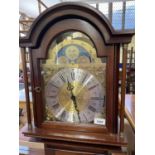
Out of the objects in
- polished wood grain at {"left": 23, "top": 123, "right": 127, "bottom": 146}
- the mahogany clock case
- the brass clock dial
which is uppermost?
the mahogany clock case

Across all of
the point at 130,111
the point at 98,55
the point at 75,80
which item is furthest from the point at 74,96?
the point at 130,111

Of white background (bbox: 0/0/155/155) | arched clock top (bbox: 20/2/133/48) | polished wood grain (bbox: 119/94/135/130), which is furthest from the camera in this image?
polished wood grain (bbox: 119/94/135/130)

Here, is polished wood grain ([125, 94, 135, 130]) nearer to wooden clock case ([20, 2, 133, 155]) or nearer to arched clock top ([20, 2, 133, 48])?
wooden clock case ([20, 2, 133, 155])

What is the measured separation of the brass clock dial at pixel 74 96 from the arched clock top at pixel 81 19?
0.15m

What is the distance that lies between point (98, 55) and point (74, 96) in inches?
6.8

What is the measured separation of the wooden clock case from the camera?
0.55 m

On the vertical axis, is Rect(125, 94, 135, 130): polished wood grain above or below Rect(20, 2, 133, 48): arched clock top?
below

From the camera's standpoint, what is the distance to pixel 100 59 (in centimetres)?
59

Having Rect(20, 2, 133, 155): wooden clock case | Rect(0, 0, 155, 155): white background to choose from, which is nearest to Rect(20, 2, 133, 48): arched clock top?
Rect(20, 2, 133, 155): wooden clock case

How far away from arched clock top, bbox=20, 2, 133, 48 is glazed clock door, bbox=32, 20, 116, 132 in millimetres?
21

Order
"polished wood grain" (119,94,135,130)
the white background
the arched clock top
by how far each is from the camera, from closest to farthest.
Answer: the white background → the arched clock top → "polished wood grain" (119,94,135,130)
